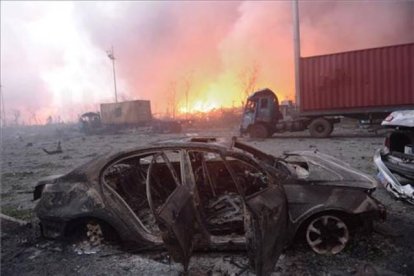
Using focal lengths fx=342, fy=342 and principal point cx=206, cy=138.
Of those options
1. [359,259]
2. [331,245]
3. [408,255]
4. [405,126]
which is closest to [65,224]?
[331,245]

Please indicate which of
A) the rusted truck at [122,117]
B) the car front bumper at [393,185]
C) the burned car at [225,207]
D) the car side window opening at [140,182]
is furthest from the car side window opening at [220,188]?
the rusted truck at [122,117]

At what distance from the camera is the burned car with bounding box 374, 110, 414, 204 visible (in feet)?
14.0

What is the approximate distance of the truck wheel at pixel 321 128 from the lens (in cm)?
1462

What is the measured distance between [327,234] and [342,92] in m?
11.9

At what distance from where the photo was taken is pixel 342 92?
1398 cm

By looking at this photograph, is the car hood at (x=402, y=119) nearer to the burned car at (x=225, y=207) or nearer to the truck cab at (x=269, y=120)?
the burned car at (x=225, y=207)

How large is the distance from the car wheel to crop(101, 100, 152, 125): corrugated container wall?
29773 millimetres

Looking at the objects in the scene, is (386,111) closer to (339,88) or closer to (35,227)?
(339,88)

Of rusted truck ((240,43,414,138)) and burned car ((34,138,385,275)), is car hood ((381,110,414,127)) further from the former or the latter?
rusted truck ((240,43,414,138))

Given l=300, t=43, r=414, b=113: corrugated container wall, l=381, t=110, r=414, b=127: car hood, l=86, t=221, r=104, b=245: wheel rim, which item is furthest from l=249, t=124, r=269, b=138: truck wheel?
l=86, t=221, r=104, b=245: wheel rim

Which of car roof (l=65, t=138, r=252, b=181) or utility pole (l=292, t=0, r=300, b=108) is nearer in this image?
car roof (l=65, t=138, r=252, b=181)

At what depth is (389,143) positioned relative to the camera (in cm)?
483

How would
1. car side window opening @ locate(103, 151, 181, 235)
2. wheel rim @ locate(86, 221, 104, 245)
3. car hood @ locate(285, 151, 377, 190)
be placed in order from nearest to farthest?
car hood @ locate(285, 151, 377, 190) < wheel rim @ locate(86, 221, 104, 245) < car side window opening @ locate(103, 151, 181, 235)

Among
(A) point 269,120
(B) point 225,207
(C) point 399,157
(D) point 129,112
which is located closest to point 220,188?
(B) point 225,207
